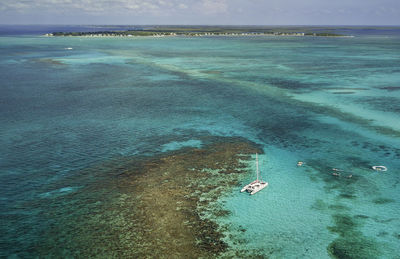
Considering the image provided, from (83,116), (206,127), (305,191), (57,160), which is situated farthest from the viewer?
(83,116)

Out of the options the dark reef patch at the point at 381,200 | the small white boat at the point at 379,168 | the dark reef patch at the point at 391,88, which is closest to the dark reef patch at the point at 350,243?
the dark reef patch at the point at 381,200

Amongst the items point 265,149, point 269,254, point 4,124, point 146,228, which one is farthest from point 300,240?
point 4,124

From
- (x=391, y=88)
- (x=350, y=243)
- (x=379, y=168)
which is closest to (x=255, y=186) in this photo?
(x=350, y=243)

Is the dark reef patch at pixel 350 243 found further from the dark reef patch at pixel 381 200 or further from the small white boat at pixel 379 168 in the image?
the small white boat at pixel 379 168

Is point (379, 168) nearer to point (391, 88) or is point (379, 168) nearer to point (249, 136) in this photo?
point (249, 136)

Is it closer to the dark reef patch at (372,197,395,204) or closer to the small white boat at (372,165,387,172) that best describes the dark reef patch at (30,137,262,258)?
the dark reef patch at (372,197,395,204)

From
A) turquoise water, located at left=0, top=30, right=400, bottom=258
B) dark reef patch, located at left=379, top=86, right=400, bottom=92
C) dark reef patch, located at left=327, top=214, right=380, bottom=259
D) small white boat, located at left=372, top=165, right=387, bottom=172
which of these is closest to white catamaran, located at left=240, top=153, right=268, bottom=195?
turquoise water, located at left=0, top=30, right=400, bottom=258

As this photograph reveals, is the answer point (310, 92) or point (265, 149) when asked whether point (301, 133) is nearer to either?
point (265, 149)
